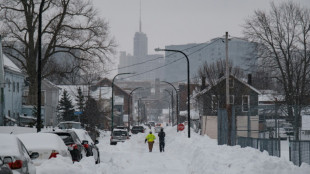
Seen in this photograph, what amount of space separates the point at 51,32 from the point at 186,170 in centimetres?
3738

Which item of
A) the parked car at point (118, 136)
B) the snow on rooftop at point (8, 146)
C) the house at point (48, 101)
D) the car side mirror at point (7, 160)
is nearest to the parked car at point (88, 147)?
the snow on rooftop at point (8, 146)

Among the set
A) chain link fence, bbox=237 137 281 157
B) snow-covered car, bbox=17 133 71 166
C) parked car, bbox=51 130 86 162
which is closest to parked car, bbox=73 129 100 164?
parked car, bbox=51 130 86 162

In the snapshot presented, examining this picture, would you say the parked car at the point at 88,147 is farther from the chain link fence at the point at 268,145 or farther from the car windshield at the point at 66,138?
the chain link fence at the point at 268,145

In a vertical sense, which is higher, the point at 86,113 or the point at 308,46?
the point at 308,46

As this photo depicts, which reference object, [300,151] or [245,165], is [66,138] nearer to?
[245,165]

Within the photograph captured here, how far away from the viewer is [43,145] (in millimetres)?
15445

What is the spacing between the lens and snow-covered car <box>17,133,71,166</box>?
49.7ft

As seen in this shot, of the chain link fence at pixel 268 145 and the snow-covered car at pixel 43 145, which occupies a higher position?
the snow-covered car at pixel 43 145

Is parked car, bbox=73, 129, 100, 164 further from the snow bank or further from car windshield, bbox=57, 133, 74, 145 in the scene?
the snow bank

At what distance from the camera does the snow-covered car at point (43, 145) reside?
15.2 meters

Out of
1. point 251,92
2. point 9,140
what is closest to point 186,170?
point 9,140

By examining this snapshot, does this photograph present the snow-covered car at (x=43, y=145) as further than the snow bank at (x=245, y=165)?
Yes

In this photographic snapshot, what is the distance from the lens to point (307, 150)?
20.2 metres

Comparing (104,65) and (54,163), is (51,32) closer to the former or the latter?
(104,65)
